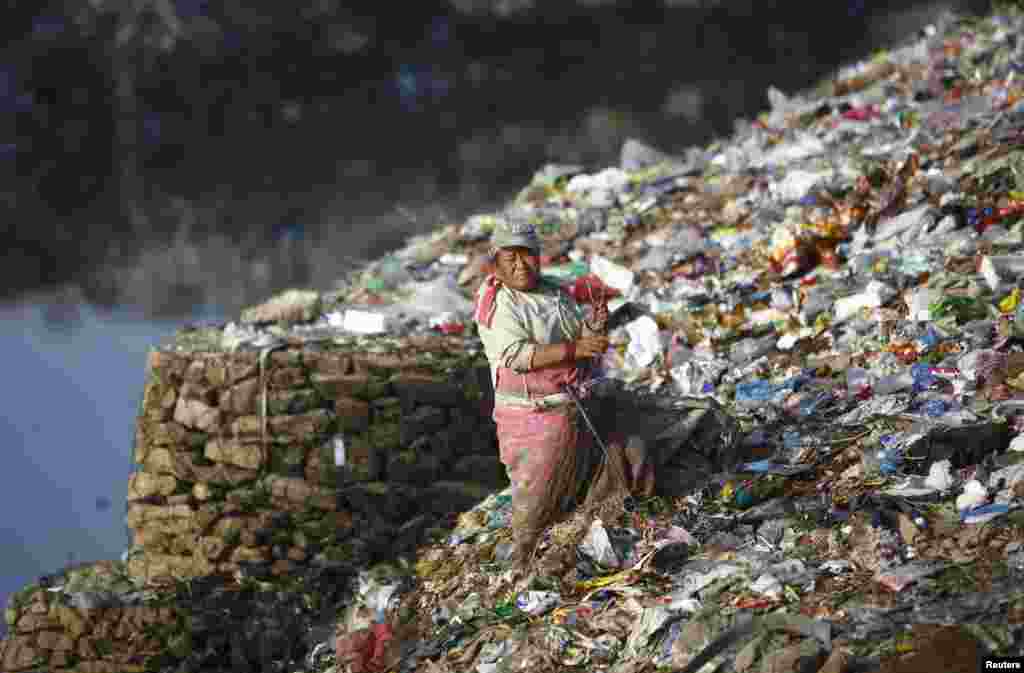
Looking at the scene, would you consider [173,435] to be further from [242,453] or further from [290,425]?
[290,425]

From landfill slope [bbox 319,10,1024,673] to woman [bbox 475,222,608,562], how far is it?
0.57 ft

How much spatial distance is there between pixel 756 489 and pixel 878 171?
322 cm

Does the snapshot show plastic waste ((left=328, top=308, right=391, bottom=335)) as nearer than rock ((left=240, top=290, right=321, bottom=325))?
Yes

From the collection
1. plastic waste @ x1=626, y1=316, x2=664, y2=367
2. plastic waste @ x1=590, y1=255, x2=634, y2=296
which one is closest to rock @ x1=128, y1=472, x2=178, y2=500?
plastic waste @ x1=626, y1=316, x2=664, y2=367

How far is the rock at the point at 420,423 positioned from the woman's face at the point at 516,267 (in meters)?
2.08

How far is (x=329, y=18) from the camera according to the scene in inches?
626

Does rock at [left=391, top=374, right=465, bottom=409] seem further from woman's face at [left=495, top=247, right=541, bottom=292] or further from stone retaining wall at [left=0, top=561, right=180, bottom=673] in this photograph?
woman's face at [left=495, top=247, right=541, bottom=292]

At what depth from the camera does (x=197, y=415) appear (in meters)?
Answer: 6.23

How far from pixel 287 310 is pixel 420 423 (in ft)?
4.25

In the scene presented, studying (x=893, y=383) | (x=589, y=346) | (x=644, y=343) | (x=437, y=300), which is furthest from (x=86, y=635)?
(x=893, y=383)

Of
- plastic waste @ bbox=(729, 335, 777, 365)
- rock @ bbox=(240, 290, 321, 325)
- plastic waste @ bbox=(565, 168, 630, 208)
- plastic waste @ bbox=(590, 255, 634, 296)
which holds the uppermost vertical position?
plastic waste @ bbox=(565, 168, 630, 208)

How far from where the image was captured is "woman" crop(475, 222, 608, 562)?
4137 millimetres

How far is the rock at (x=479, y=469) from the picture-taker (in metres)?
6.28

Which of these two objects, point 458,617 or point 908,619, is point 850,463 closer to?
point 908,619
